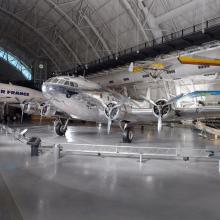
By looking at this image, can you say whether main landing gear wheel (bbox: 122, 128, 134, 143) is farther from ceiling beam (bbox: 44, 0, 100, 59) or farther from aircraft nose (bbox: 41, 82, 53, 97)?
ceiling beam (bbox: 44, 0, 100, 59)

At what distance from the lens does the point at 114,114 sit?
13.5 m

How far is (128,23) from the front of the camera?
25938 mm

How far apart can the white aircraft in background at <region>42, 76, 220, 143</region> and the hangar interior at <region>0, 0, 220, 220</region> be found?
0.06 metres

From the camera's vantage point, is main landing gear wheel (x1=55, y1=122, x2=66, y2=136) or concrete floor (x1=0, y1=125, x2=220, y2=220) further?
main landing gear wheel (x1=55, y1=122, x2=66, y2=136)

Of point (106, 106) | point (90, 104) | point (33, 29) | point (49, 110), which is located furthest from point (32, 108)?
point (33, 29)

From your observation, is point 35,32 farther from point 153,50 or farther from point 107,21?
point 153,50

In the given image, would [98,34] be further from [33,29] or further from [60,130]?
[60,130]

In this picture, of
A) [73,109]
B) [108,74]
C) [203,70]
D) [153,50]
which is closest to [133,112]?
[73,109]

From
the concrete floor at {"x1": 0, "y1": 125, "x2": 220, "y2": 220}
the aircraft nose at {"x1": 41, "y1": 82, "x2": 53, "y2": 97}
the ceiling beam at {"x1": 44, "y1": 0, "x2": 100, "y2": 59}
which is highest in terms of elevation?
the ceiling beam at {"x1": 44, "y1": 0, "x2": 100, "y2": 59}

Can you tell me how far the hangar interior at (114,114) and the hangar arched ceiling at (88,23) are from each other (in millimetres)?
117

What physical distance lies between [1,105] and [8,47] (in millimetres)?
20521

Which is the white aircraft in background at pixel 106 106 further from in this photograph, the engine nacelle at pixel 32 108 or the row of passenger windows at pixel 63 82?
the engine nacelle at pixel 32 108

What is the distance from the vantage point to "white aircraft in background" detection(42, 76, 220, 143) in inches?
511

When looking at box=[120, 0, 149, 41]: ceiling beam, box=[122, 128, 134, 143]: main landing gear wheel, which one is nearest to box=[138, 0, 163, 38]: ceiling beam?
box=[120, 0, 149, 41]: ceiling beam
